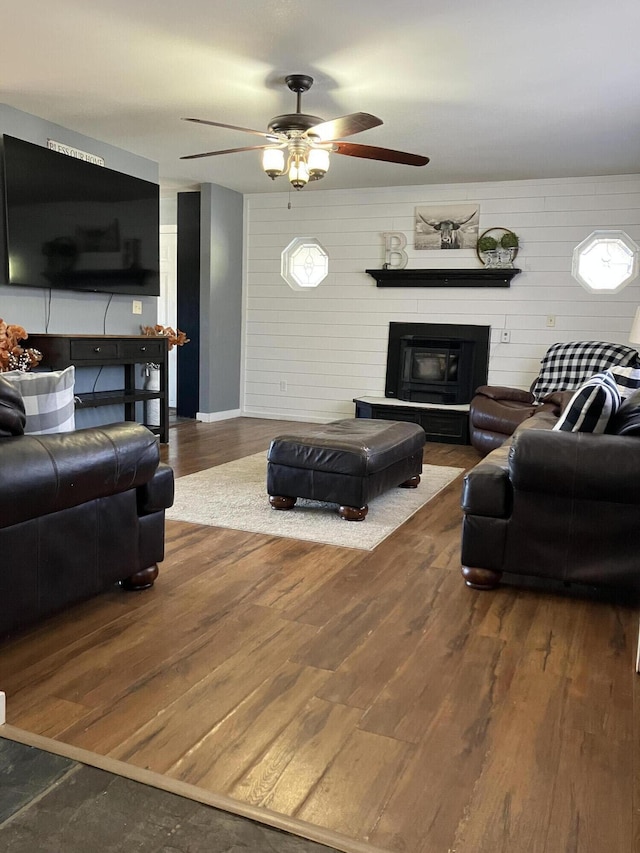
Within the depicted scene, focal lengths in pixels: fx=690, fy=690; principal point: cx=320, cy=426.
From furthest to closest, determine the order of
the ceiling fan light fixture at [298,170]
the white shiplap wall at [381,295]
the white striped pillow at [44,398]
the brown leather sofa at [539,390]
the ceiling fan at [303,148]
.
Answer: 1. the white shiplap wall at [381,295]
2. the brown leather sofa at [539,390]
3. the ceiling fan light fixture at [298,170]
4. the ceiling fan at [303,148]
5. the white striped pillow at [44,398]

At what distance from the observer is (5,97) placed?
4.56 metres

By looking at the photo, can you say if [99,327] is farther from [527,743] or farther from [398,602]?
[527,743]

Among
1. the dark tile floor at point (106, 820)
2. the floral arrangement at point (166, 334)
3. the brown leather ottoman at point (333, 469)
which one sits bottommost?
the dark tile floor at point (106, 820)

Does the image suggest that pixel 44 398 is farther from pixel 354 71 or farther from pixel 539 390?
pixel 539 390

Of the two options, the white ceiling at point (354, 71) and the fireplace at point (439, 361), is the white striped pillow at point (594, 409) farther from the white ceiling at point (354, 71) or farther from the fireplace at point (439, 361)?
the fireplace at point (439, 361)

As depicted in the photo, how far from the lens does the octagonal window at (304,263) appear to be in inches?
291

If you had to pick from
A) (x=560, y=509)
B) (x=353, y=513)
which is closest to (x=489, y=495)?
(x=560, y=509)

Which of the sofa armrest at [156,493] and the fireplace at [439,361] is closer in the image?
the sofa armrest at [156,493]

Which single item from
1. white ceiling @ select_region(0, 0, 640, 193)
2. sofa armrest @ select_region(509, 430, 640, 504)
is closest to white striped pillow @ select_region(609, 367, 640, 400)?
sofa armrest @ select_region(509, 430, 640, 504)

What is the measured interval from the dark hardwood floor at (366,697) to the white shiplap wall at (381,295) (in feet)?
13.6

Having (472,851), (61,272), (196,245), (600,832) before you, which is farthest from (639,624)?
(196,245)

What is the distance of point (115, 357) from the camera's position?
17.4ft

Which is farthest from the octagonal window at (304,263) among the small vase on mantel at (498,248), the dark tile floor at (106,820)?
the dark tile floor at (106,820)

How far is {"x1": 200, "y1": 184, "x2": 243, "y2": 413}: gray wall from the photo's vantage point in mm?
7062
